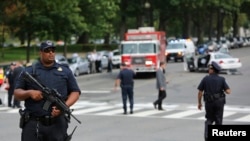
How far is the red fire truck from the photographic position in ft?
114

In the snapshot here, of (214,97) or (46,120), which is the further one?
(214,97)

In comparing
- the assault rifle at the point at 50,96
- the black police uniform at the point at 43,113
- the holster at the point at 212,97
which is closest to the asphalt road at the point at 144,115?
the holster at the point at 212,97

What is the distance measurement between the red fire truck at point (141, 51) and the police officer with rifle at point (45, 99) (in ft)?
89.3

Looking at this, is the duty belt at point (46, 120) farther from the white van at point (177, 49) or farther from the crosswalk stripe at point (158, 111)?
the white van at point (177, 49)

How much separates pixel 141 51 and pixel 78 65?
668cm

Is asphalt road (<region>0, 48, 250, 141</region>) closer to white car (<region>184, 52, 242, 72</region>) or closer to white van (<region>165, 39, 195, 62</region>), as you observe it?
white car (<region>184, 52, 242, 72</region>)

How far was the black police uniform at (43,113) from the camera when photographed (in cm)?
701

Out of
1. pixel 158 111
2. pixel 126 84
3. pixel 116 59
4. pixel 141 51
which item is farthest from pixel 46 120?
pixel 116 59

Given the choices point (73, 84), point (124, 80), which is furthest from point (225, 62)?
point (73, 84)

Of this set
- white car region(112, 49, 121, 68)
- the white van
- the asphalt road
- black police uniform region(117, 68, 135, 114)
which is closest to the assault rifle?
the asphalt road

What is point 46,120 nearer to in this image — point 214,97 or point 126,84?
point 214,97

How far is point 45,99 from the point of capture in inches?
271

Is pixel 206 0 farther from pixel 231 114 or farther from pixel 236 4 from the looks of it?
pixel 231 114

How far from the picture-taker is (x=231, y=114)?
1897cm
